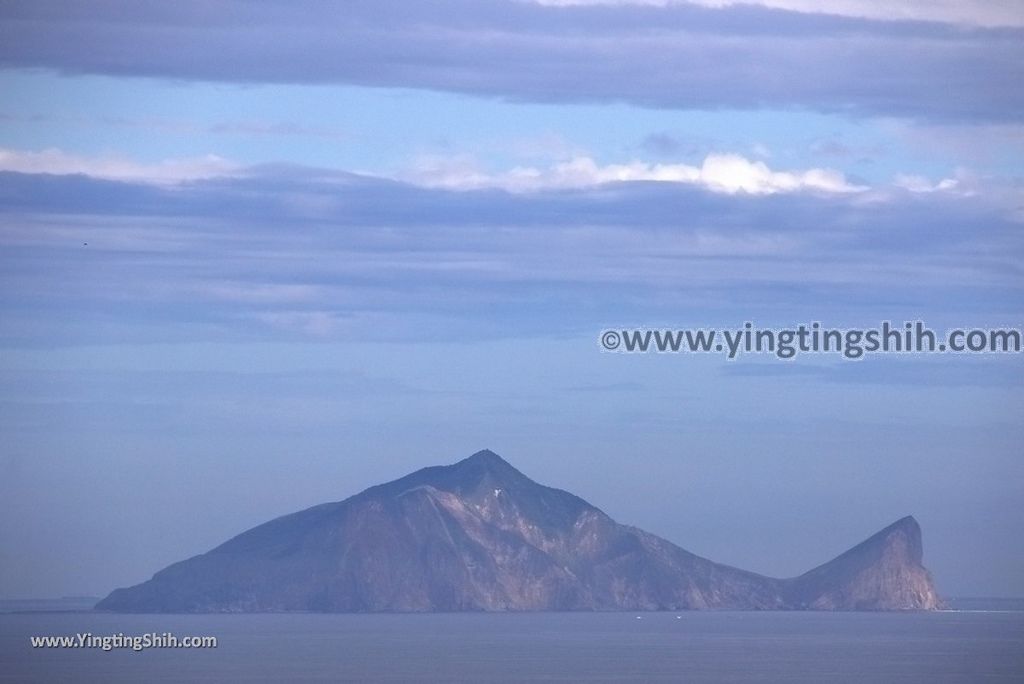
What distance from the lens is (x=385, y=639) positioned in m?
188

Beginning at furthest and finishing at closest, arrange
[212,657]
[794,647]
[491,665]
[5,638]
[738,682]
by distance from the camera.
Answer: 1. [5,638]
2. [794,647]
3. [212,657]
4. [491,665]
5. [738,682]

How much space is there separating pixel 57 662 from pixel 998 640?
103 meters

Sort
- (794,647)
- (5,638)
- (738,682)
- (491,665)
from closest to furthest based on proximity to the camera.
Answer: (738,682)
(491,665)
(794,647)
(5,638)

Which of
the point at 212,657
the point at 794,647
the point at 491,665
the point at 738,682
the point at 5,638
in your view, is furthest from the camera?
the point at 5,638

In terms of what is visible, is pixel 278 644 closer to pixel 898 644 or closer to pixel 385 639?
pixel 385 639

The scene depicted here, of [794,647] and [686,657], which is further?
[794,647]

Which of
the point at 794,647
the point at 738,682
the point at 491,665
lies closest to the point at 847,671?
the point at 738,682

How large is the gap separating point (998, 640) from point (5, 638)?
349 feet

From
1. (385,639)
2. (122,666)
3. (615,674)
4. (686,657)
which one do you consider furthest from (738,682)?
(385,639)

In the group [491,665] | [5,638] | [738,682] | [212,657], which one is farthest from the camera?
[5,638]

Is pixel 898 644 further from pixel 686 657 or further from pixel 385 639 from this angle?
pixel 385 639

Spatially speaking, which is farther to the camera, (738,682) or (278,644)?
(278,644)

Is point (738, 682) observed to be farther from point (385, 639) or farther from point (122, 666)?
point (385, 639)

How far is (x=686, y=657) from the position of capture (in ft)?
481
